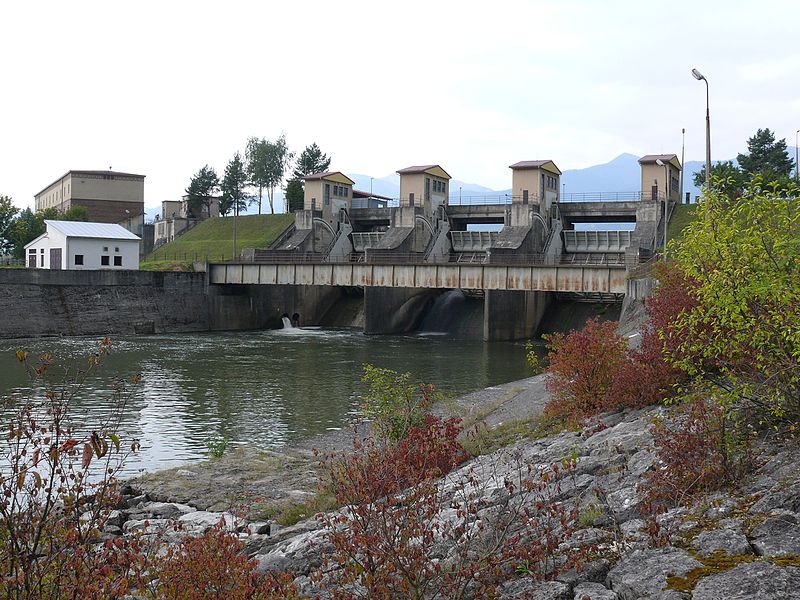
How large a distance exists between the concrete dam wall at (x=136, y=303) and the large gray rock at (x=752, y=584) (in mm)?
48469

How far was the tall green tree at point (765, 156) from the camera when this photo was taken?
67.1 m

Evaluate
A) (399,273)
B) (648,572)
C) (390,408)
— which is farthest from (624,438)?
(399,273)

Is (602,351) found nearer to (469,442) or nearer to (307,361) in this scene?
(469,442)

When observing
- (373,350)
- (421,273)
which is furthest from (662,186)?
(373,350)

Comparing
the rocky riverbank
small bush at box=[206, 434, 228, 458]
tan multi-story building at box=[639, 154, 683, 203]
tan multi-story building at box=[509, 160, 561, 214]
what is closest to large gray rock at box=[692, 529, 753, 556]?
the rocky riverbank

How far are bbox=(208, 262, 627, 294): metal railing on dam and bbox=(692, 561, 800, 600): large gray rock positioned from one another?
126 feet

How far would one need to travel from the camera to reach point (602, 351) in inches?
665

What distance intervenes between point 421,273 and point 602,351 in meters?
34.4

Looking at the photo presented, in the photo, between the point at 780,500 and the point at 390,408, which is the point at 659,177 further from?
the point at 780,500

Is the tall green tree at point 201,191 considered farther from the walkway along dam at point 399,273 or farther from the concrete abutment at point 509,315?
the concrete abutment at point 509,315

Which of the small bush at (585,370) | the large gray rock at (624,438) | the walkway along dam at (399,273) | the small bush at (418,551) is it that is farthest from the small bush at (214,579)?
the walkway along dam at (399,273)

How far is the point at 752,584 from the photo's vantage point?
6.39 meters

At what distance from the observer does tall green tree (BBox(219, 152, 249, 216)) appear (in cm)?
9794

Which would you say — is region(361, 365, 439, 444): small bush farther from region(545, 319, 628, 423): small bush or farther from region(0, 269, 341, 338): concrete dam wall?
region(0, 269, 341, 338): concrete dam wall
